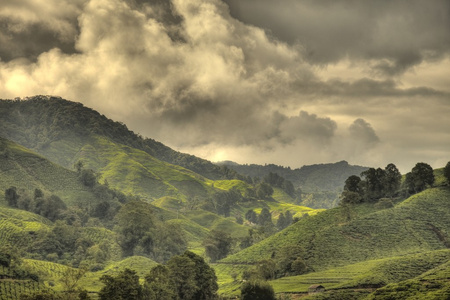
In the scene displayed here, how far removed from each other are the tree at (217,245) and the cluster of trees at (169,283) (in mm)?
73754

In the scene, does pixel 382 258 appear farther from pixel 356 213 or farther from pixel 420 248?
pixel 356 213

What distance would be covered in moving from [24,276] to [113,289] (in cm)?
3820

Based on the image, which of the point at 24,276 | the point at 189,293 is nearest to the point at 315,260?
the point at 189,293

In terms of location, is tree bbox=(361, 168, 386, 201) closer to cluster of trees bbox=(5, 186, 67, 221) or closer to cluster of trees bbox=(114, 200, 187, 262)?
cluster of trees bbox=(114, 200, 187, 262)

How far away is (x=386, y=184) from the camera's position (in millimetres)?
176875

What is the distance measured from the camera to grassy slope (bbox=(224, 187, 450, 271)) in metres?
133

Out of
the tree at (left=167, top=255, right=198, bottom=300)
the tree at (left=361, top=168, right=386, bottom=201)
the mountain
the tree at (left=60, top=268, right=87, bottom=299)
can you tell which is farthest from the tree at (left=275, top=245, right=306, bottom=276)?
the tree at (left=60, top=268, right=87, bottom=299)

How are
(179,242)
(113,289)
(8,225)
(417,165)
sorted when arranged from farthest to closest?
(179,242)
(417,165)
(8,225)
(113,289)

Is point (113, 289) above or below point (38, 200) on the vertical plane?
below

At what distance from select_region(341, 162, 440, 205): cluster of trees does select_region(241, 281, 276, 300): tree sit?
82802 millimetres

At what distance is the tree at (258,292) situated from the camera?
96812 millimetres

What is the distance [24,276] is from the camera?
345ft

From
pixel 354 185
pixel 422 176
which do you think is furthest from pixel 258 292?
Result: pixel 422 176

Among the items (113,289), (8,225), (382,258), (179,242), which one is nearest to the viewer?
(113,289)
